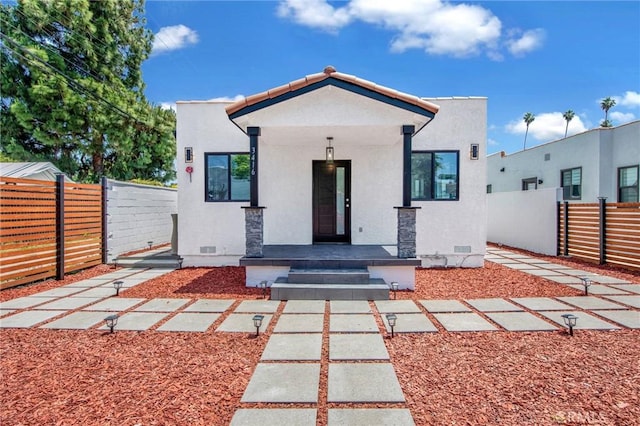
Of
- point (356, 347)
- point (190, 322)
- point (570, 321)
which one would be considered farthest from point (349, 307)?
point (570, 321)

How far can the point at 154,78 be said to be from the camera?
57.8 feet

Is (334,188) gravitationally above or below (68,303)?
above

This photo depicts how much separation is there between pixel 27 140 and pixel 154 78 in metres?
6.87

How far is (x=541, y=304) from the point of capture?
498 cm

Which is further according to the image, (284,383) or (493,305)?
(493,305)

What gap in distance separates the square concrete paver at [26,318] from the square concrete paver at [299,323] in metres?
3.38

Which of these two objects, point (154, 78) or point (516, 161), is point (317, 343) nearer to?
point (516, 161)

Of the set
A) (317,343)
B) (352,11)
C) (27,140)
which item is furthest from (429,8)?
(27,140)

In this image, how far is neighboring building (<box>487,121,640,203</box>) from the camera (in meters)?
10.9

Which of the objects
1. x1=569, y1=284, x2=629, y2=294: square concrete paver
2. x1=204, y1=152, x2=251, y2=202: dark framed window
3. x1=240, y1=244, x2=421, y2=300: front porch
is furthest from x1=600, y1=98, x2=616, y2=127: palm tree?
x1=204, y1=152, x2=251, y2=202: dark framed window

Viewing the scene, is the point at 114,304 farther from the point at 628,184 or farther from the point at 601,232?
the point at 628,184

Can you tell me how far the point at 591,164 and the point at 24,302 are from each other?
17131mm

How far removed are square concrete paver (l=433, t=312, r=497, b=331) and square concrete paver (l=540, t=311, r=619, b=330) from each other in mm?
979

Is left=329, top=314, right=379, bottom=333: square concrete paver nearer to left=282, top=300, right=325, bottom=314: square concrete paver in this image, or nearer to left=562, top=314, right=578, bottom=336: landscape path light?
left=282, top=300, right=325, bottom=314: square concrete paver
